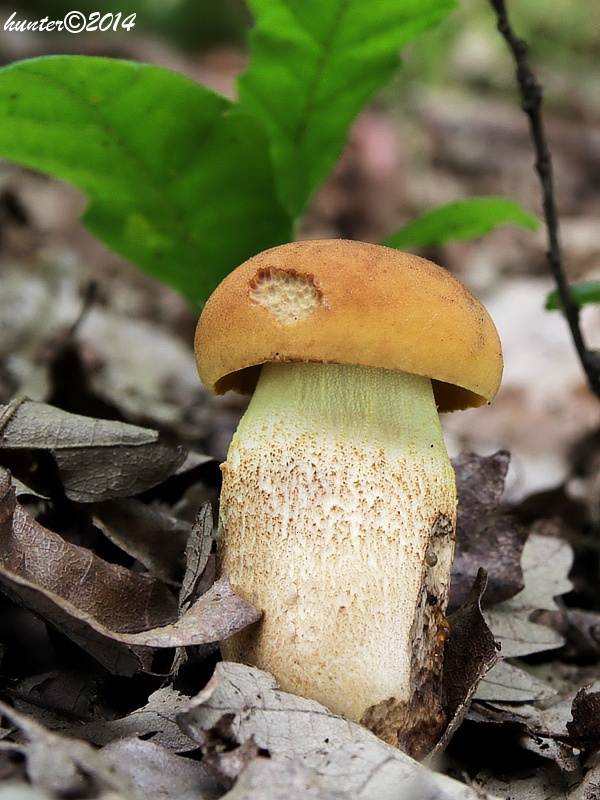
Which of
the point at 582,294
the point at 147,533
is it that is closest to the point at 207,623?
the point at 147,533

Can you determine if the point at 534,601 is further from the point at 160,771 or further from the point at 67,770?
the point at 67,770

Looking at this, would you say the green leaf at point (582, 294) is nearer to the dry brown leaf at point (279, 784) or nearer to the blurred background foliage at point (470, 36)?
the dry brown leaf at point (279, 784)

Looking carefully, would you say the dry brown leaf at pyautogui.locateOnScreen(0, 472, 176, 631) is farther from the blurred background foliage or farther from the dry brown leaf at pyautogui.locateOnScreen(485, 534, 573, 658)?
the blurred background foliage

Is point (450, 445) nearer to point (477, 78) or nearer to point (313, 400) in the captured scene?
point (313, 400)

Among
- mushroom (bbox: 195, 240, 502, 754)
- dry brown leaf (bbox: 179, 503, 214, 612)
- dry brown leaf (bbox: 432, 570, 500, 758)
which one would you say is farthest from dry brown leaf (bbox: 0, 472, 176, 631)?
dry brown leaf (bbox: 432, 570, 500, 758)

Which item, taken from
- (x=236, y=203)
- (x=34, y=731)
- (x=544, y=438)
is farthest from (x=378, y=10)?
(x=544, y=438)

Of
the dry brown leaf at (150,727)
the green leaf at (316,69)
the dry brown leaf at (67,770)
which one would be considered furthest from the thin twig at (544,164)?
the dry brown leaf at (67,770)
